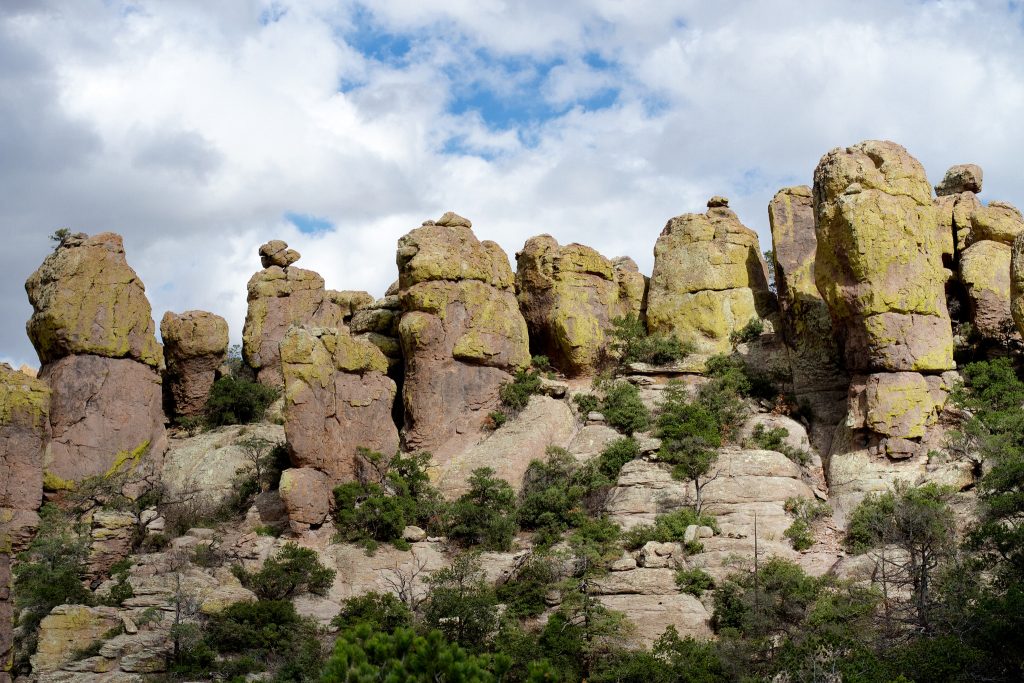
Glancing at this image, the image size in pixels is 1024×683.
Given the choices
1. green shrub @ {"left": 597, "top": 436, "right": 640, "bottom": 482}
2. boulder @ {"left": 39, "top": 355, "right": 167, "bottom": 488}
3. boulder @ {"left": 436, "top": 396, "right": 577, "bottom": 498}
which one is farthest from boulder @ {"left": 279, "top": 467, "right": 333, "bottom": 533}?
green shrub @ {"left": 597, "top": 436, "right": 640, "bottom": 482}

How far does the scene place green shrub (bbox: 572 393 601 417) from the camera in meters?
41.6

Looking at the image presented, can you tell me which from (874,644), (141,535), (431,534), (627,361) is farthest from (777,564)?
(141,535)

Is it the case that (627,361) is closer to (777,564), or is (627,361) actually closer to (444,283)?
(444,283)

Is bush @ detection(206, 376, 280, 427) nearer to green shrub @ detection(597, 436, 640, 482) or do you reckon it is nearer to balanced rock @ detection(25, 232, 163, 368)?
balanced rock @ detection(25, 232, 163, 368)

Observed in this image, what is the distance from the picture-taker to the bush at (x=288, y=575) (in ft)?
108

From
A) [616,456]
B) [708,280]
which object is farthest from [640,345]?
[616,456]

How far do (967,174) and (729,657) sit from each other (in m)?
21.7

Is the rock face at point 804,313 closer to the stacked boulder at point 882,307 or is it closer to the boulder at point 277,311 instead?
the stacked boulder at point 882,307

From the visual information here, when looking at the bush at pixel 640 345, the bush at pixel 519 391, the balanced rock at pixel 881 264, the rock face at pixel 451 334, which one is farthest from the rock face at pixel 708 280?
the balanced rock at pixel 881 264

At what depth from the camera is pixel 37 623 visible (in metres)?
31.6

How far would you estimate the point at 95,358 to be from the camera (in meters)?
40.7

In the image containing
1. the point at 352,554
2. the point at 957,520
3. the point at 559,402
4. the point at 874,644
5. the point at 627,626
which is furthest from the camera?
the point at 559,402

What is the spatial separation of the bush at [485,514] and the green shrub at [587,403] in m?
4.83

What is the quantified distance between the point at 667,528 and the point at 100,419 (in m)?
17.5
